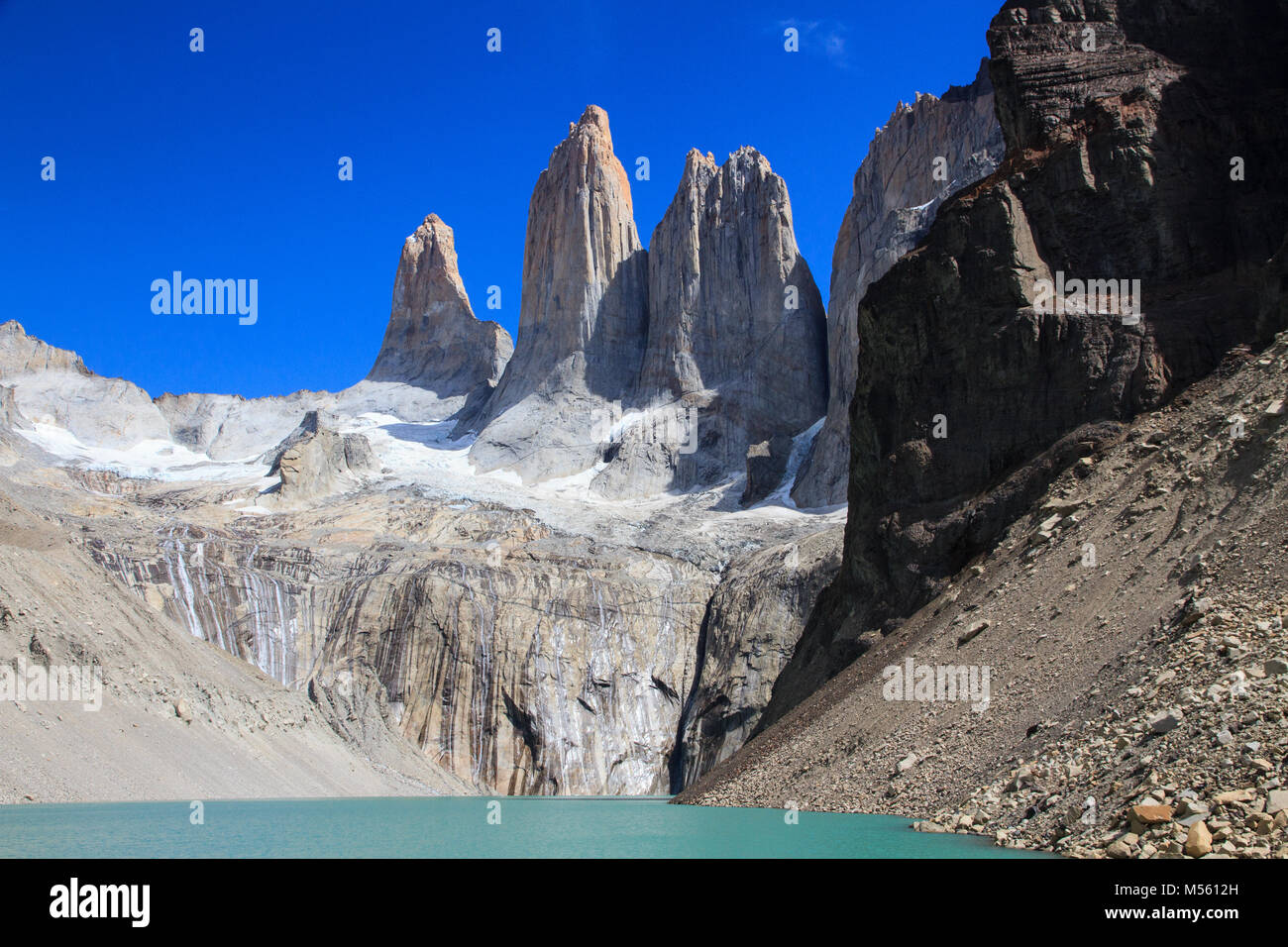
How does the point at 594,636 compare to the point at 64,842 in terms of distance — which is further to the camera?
the point at 594,636

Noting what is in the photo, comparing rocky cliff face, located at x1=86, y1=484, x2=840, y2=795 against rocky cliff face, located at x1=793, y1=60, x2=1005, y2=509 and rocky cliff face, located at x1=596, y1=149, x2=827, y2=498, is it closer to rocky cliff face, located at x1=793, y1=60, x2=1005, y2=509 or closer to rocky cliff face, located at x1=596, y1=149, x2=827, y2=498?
rocky cliff face, located at x1=793, y1=60, x2=1005, y2=509

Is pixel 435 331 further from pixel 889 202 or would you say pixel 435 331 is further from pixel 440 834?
pixel 440 834

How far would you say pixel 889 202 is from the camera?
292 ft

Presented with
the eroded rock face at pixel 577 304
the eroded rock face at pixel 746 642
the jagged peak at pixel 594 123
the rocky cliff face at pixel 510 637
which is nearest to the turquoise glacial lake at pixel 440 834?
the rocky cliff face at pixel 510 637

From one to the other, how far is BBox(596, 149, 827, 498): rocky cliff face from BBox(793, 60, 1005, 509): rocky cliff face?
787 centimetres

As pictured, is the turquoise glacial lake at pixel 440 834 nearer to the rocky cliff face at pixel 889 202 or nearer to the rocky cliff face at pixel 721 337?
the rocky cliff face at pixel 889 202

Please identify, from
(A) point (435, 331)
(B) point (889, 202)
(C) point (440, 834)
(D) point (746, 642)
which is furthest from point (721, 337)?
(C) point (440, 834)

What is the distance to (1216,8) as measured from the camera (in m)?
36.0

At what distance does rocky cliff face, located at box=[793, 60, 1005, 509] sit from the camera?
3250 inches

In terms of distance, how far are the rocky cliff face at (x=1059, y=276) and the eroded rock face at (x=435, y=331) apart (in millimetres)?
98955

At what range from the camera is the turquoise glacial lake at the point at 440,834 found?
57.2 ft
